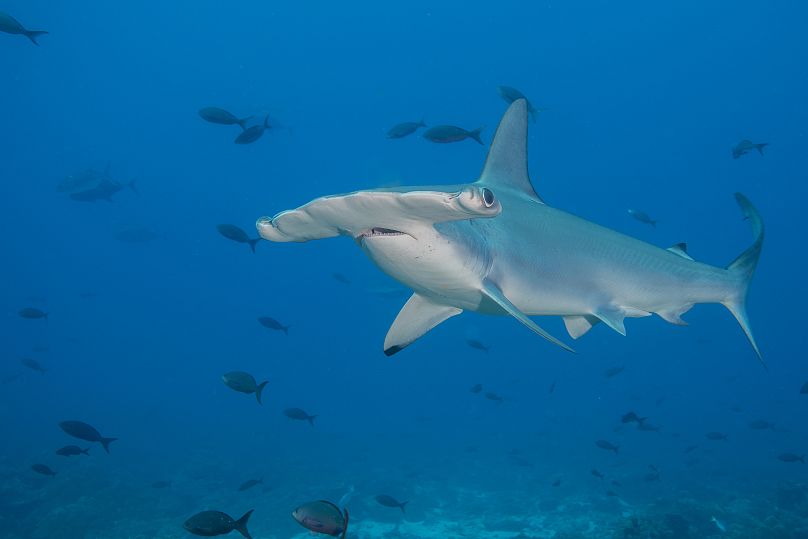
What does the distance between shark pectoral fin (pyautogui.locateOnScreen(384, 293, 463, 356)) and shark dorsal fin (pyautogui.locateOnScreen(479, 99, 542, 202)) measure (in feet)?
4.16

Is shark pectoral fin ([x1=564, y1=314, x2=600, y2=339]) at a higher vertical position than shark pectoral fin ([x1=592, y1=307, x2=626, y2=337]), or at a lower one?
lower

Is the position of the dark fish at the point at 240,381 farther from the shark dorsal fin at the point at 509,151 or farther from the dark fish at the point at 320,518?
the shark dorsal fin at the point at 509,151

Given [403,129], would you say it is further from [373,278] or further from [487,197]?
[373,278]

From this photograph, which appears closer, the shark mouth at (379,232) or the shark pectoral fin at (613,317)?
the shark mouth at (379,232)

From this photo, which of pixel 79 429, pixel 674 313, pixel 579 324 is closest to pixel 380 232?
pixel 579 324

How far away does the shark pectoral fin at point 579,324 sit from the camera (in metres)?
4.44

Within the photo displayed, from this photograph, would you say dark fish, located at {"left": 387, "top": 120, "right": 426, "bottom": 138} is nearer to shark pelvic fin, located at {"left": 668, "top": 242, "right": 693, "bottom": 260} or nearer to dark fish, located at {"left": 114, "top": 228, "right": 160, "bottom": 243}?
shark pelvic fin, located at {"left": 668, "top": 242, "right": 693, "bottom": 260}

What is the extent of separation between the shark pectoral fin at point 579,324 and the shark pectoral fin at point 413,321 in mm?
1366

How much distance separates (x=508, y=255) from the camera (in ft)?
10.9

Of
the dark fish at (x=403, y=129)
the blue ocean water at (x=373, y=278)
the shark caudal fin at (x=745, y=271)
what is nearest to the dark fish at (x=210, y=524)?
the shark caudal fin at (x=745, y=271)

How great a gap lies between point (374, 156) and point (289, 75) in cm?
2167

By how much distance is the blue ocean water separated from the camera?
53.2 feet

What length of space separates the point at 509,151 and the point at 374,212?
2361 millimetres

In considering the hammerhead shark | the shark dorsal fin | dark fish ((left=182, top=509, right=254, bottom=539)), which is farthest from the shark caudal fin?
dark fish ((left=182, top=509, right=254, bottom=539))
